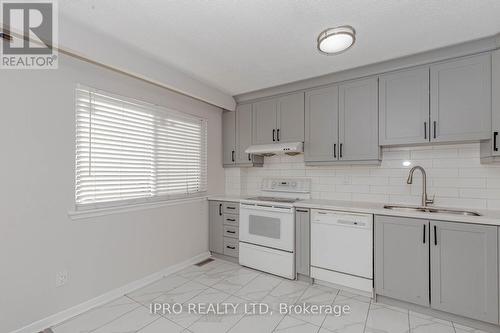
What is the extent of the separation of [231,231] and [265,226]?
2.08 ft

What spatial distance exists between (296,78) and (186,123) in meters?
1.62

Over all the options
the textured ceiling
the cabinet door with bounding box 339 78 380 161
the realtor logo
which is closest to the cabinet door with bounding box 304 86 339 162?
→ the cabinet door with bounding box 339 78 380 161

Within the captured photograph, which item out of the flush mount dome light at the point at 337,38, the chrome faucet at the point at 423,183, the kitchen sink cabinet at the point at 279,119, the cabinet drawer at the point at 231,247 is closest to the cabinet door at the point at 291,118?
the kitchen sink cabinet at the point at 279,119

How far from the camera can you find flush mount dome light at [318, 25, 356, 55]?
195cm

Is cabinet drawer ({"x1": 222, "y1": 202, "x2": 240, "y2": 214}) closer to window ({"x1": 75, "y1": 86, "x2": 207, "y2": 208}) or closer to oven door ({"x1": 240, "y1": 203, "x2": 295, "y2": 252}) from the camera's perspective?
oven door ({"x1": 240, "y1": 203, "x2": 295, "y2": 252})

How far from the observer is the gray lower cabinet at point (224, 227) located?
348 cm

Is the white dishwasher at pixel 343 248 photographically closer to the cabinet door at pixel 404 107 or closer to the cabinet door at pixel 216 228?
the cabinet door at pixel 404 107

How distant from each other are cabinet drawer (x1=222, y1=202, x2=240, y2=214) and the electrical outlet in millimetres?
1944

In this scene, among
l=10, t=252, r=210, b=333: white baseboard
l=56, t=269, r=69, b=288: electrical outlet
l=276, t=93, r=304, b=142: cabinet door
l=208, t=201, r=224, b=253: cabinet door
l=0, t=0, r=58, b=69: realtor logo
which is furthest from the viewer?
l=208, t=201, r=224, b=253: cabinet door

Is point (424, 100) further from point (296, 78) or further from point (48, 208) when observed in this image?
point (48, 208)

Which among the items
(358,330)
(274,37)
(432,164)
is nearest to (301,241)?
(358,330)

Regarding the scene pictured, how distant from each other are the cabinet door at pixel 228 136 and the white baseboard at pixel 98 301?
1.64 m

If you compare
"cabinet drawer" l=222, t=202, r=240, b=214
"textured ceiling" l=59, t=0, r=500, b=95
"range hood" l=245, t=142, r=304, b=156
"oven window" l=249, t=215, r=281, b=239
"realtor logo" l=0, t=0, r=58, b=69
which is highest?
"textured ceiling" l=59, t=0, r=500, b=95

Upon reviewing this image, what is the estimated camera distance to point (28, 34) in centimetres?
176
